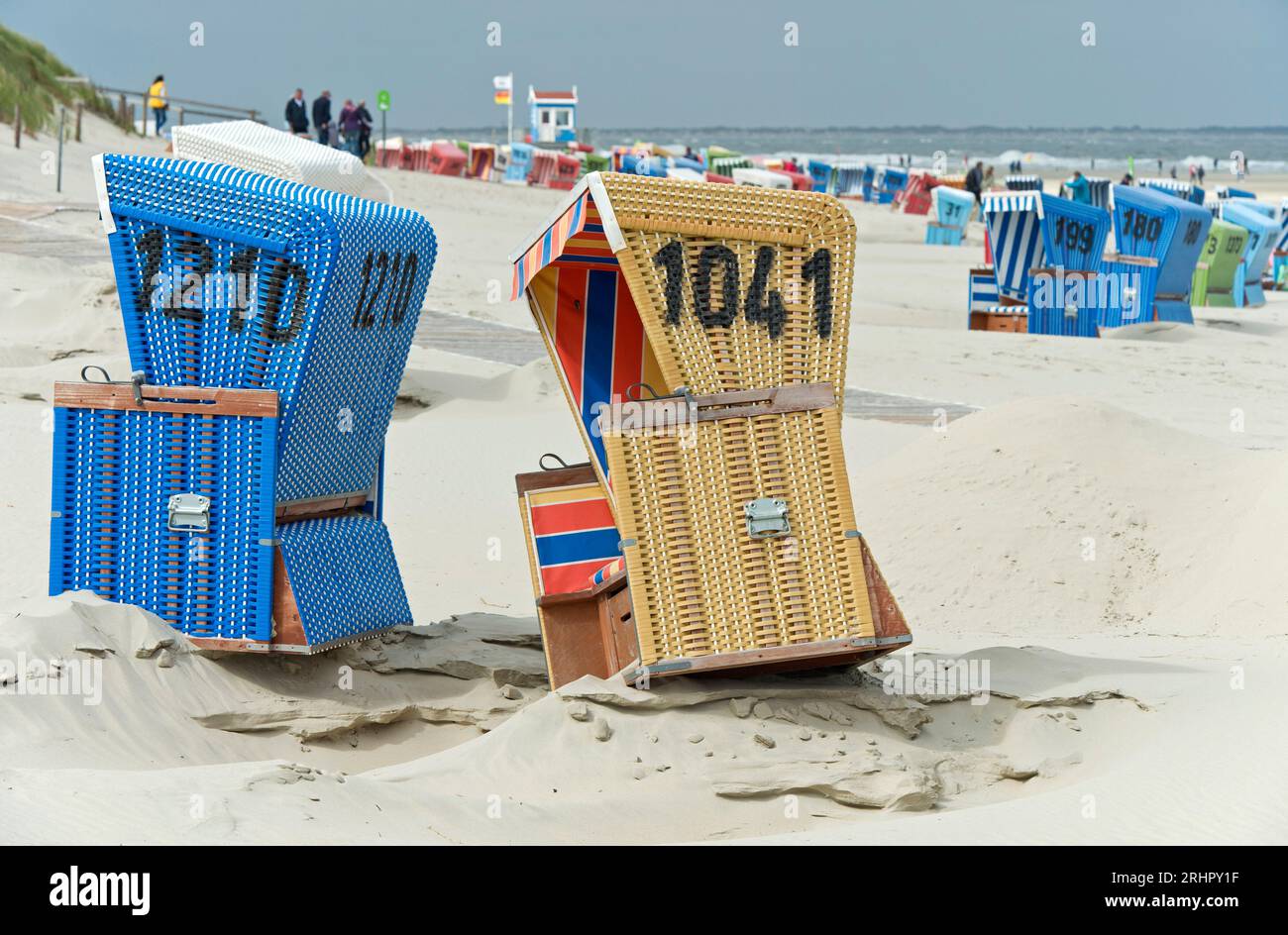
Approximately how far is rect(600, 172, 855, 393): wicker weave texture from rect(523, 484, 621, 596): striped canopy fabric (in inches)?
48.6

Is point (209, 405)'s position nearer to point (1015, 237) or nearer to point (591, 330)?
point (591, 330)

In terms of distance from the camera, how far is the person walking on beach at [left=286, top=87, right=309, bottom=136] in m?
31.4

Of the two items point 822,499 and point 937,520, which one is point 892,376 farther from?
point 822,499

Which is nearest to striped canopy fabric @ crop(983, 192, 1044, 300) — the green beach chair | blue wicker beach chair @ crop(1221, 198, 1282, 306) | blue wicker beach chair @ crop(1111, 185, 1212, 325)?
blue wicker beach chair @ crop(1111, 185, 1212, 325)

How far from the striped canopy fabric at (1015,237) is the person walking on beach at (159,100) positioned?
22.7 meters

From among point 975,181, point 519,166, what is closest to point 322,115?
point 519,166

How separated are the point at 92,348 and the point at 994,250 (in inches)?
406

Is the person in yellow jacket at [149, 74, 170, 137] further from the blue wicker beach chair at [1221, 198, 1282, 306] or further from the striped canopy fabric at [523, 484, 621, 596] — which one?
the striped canopy fabric at [523, 484, 621, 596]

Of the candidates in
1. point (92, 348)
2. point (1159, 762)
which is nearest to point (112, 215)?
point (1159, 762)

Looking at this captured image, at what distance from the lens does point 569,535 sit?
21.8 feet

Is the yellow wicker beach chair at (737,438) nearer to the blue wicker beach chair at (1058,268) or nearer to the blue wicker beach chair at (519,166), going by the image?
the blue wicker beach chair at (1058,268)

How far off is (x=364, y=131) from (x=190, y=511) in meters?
29.8
